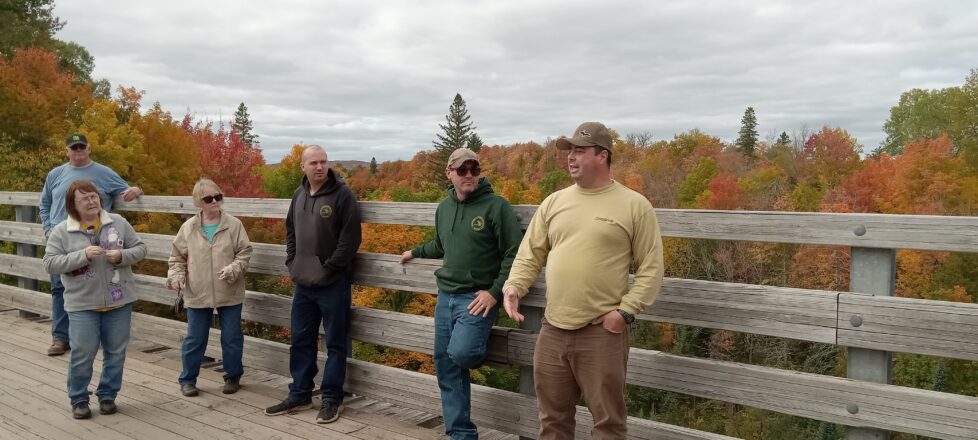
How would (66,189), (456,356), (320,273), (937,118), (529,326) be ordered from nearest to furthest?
(456,356), (529,326), (320,273), (66,189), (937,118)

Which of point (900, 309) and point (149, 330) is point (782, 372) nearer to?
point (900, 309)

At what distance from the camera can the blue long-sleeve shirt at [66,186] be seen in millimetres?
5832

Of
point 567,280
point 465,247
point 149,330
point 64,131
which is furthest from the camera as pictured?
point 64,131

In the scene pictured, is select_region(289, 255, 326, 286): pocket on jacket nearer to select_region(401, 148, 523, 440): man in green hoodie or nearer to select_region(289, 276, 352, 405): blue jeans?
select_region(289, 276, 352, 405): blue jeans

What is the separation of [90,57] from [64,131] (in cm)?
2801

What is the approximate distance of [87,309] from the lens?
4.50 m

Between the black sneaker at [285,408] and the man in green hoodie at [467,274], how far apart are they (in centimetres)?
123

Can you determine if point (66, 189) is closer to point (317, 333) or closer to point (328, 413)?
point (317, 333)

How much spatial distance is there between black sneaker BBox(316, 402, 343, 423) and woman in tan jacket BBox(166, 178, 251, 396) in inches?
38.5

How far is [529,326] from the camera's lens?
3916 mm

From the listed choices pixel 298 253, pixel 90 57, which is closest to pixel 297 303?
pixel 298 253

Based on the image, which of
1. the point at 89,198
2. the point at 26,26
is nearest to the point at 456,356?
Result: the point at 89,198

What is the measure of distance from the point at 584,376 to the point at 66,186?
480 cm

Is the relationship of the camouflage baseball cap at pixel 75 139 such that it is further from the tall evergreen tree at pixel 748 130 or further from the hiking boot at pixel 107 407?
the tall evergreen tree at pixel 748 130
